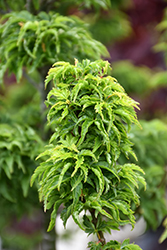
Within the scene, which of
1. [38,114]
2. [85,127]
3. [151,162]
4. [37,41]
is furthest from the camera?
[38,114]

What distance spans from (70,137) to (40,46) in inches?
27.1

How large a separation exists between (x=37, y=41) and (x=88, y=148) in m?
0.68

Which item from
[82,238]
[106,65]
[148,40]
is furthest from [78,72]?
[148,40]

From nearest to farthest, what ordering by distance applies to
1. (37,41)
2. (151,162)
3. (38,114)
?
(37,41), (151,162), (38,114)

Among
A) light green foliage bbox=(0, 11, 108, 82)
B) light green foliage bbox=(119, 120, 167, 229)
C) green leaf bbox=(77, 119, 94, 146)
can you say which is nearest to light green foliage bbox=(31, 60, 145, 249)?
green leaf bbox=(77, 119, 94, 146)

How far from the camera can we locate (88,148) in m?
0.93

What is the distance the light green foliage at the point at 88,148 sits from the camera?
34.2 inches

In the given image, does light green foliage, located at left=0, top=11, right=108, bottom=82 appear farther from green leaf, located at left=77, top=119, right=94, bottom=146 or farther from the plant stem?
the plant stem

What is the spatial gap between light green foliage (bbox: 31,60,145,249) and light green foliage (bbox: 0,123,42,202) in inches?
18.7

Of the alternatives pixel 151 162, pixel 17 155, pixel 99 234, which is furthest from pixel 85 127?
pixel 151 162

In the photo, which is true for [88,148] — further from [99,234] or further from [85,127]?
[99,234]

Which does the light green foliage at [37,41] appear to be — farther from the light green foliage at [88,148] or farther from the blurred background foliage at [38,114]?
the light green foliage at [88,148]

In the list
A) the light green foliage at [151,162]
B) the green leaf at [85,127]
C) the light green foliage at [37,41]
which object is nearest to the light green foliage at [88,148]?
the green leaf at [85,127]

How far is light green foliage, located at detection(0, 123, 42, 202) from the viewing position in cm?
138
